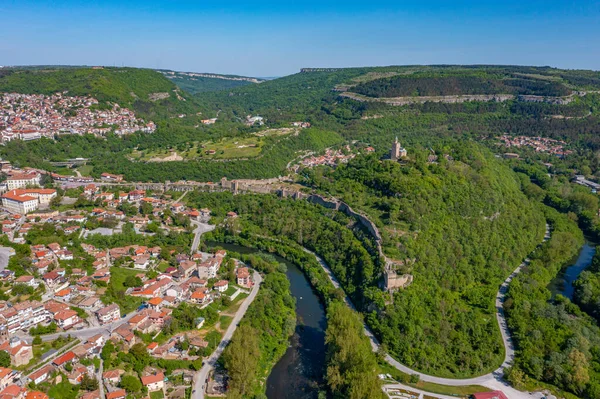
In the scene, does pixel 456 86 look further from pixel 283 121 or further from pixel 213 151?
pixel 213 151

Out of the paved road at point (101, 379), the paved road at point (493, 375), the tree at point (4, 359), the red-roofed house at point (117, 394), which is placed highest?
the tree at point (4, 359)

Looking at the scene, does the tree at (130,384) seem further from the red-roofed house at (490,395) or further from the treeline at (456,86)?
the treeline at (456,86)

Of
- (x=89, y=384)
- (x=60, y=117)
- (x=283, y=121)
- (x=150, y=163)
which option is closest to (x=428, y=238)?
(x=89, y=384)

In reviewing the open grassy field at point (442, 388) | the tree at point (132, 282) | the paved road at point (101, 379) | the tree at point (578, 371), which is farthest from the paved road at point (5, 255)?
the tree at point (578, 371)

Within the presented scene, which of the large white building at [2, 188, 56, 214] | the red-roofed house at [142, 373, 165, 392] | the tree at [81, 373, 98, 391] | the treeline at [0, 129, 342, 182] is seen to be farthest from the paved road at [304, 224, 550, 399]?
the large white building at [2, 188, 56, 214]

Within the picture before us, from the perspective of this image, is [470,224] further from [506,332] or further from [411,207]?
[506,332]

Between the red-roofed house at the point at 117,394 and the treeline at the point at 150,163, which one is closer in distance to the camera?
the red-roofed house at the point at 117,394
